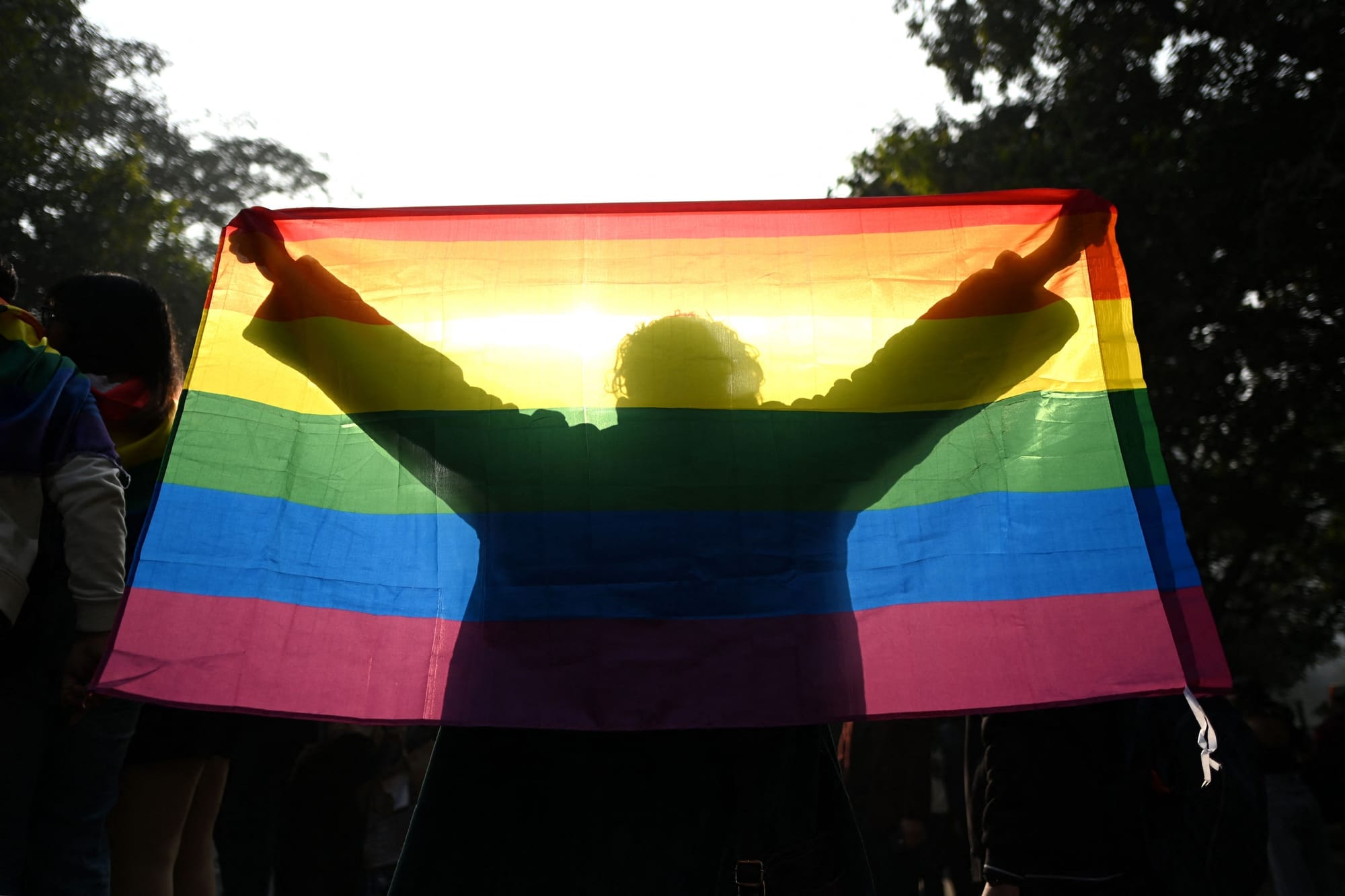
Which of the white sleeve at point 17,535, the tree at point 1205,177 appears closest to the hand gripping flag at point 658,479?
the white sleeve at point 17,535

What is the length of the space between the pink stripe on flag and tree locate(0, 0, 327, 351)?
35.6 feet

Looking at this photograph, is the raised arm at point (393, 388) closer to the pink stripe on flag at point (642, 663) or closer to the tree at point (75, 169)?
the pink stripe on flag at point (642, 663)

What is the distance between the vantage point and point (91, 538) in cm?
253

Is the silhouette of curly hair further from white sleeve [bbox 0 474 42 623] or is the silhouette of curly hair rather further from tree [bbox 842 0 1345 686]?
tree [bbox 842 0 1345 686]

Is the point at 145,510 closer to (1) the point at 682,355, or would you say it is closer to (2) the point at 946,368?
(1) the point at 682,355

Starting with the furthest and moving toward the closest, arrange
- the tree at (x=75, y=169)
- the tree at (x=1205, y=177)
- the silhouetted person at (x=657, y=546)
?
the tree at (x=75, y=169), the tree at (x=1205, y=177), the silhouetted person at (x=657, y=546)

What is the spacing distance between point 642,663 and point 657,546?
25 cm

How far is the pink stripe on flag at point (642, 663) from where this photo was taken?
2215 mm

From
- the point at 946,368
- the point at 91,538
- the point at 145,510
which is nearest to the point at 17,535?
the point at 91,538

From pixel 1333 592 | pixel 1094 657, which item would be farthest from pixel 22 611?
pixel 1333 592

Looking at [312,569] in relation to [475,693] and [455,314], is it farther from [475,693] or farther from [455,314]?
[455,314]

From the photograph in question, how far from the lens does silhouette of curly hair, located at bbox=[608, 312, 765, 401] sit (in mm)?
2586

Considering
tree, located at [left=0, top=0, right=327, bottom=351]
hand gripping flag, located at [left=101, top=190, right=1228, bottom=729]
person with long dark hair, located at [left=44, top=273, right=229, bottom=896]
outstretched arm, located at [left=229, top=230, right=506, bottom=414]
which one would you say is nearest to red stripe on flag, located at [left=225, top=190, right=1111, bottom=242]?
hand gripping flag, located at [left=101, top=190, right=1228, bottom=729]

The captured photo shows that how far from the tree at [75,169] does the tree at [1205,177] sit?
8.84m
